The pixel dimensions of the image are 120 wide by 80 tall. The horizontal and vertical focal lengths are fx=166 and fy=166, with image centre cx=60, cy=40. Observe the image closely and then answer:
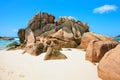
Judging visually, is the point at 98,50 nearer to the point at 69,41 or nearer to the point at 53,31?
the point at 69,41

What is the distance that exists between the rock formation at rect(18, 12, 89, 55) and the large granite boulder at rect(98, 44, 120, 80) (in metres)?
9.03

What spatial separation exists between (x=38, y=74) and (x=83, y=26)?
16788 mm

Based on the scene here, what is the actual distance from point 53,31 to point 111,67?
15.2 metres

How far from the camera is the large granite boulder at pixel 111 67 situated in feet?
18.3

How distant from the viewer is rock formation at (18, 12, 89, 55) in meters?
17.9

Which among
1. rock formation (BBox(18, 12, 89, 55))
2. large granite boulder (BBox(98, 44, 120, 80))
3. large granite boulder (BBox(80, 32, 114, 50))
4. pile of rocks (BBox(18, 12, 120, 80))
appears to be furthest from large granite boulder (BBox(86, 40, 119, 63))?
rock formation (BBox(18, 12, 89, 55))

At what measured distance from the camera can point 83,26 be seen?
75.7 feet

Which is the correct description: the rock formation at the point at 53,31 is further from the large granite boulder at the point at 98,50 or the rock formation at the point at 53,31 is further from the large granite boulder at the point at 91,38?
the large granite boulder at the point at 98,50

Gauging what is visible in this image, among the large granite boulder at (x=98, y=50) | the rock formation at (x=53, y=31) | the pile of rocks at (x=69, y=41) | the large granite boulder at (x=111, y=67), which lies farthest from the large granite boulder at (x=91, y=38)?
the large granite boulder at (x=111, y=67)

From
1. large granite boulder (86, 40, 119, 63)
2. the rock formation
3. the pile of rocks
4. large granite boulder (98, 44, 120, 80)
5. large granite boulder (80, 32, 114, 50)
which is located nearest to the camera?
large granite boulder (98, 44, 120, 80)

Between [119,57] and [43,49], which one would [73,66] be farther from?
[43,49]

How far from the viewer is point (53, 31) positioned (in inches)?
816

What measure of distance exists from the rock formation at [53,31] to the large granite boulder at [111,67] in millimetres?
9034

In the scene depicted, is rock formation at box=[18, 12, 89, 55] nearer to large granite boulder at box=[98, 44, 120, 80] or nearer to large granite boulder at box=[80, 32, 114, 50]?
large granite boulder at box=[80, 32, 114, 50]
